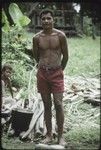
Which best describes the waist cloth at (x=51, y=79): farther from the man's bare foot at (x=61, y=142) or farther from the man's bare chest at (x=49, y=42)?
the man's bare foot at (x=61, y=142)

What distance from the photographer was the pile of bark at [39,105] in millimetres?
5473

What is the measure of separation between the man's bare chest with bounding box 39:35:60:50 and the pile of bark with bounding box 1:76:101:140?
1211 mm

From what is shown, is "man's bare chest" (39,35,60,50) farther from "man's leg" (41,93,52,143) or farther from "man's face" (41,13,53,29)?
"man's leg" (41,93,52,143)

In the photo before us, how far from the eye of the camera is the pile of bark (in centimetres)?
547

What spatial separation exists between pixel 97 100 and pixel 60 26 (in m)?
9.88

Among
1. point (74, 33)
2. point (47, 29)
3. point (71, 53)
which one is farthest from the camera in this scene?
point (74, 33)

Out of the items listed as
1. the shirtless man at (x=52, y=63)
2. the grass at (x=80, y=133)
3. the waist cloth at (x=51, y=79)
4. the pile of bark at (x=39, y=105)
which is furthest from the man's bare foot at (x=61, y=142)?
the waist cloth at (x=51, y=79)

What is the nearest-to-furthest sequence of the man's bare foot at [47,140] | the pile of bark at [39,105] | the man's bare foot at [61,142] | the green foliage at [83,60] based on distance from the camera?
the man's bare foot at [61,142] → the man's bare foot at [47,140] → the pile of bark at [39,105] → the green foliage at [83,60]

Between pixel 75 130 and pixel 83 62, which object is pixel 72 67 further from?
pixel 75 130

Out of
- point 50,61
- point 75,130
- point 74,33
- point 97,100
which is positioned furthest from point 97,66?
point 74,33

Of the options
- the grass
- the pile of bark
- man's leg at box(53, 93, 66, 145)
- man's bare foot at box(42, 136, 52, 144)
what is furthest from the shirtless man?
the pile of bark

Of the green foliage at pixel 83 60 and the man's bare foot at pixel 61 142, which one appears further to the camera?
the green foliage at pixel 83 60

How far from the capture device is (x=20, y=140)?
5.26m

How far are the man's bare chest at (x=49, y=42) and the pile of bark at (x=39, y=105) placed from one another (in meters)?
1.21
